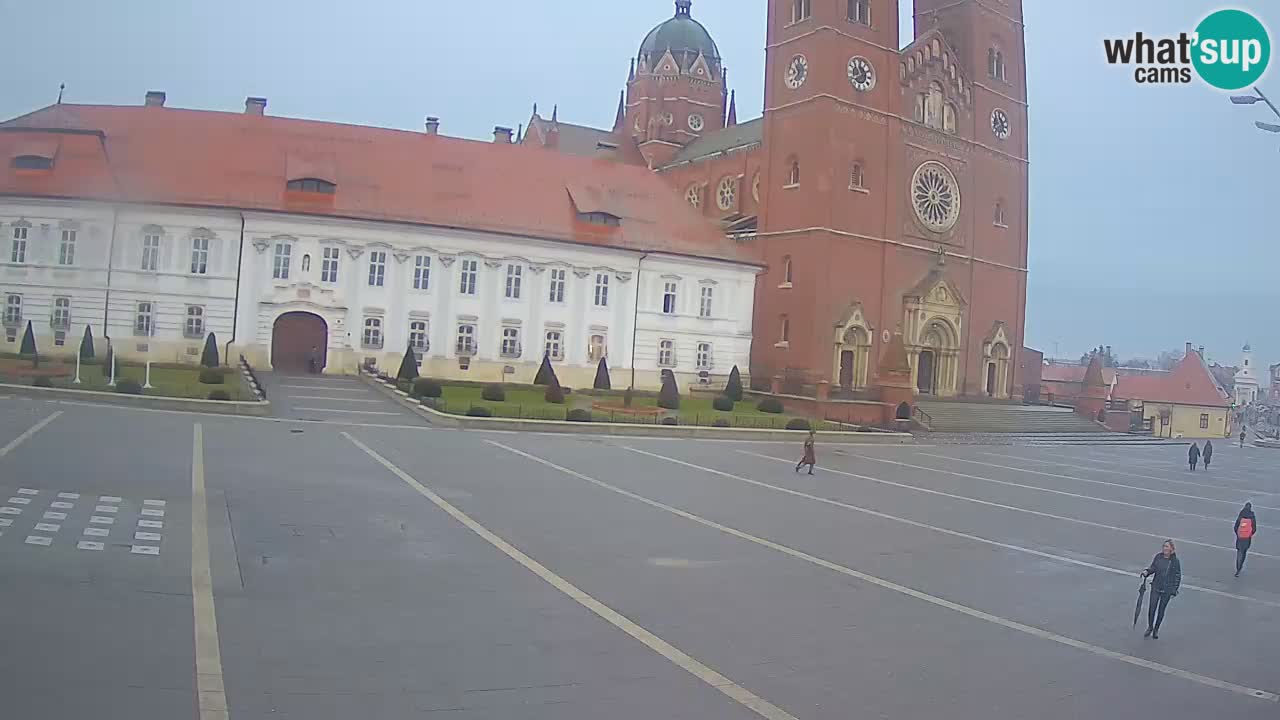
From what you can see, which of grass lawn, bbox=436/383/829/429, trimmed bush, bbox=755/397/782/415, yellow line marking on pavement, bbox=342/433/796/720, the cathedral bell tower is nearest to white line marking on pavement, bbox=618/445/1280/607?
yellow line marking on pavement, bbox=342/433/796/720

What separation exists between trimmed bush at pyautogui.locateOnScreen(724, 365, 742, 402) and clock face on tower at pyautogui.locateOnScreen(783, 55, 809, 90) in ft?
56.6

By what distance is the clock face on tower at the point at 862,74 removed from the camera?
5425cm

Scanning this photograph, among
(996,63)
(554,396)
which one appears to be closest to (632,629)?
(554,396)

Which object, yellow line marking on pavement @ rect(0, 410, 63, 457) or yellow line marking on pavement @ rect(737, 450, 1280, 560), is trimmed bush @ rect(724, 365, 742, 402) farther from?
yellow line marking on pavement @ rect(0, 410, 63, 457)

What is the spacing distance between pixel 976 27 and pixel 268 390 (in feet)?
153

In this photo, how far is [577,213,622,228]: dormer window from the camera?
5038 centimetres

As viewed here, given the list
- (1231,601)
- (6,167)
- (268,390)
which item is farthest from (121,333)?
(1231,601)

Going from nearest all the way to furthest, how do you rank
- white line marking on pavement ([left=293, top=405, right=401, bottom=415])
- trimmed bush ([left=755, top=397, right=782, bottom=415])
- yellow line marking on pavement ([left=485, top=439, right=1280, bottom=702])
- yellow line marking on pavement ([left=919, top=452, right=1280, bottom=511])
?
yellow line marking on pavement ([left=485, top=439, right=1280, bottom=702]), yellow line marking on pavement ([left=919, top=452, right=1280, bottom=511]), white line marking on pavement ([left=293, top=405, right=401, bottom=415]), trimmed bush ([left=755, top=397, right=782, bottom=415])

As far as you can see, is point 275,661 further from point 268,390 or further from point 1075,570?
point 268,390

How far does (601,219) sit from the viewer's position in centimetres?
5072

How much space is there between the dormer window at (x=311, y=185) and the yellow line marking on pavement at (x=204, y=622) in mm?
31656

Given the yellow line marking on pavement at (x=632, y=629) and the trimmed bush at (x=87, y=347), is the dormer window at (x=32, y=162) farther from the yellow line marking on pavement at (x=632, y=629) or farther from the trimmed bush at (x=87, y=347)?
the yellow line marking on pavement at (x=632, y=629)

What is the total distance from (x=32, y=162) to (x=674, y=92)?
54.1m

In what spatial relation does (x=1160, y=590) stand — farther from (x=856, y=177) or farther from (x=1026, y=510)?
(x=856, y=177)
